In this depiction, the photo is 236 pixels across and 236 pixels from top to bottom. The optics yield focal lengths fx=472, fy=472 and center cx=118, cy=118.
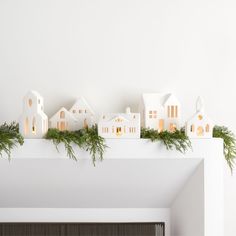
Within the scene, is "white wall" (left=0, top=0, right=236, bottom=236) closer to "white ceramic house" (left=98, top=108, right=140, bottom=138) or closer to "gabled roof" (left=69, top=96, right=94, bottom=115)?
"gabled roof" (left=69, top=96, right=94, bottom=115)

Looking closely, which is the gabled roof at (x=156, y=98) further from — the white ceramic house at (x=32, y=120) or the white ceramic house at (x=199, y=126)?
the white ceramic house at (x=32, y=120)

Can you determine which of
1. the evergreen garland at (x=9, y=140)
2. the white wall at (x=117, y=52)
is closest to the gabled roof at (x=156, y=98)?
the white wall at (x=117, y=52)

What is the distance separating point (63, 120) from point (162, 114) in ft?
1.59

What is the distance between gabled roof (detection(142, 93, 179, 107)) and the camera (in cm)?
231

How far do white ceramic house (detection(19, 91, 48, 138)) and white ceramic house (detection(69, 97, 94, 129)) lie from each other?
211 millimetres

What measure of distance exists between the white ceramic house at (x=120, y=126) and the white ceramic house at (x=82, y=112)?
191mm

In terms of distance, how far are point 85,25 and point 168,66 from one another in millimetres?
487

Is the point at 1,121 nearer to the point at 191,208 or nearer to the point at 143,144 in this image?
the point at 143,144

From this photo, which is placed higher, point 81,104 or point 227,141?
point 81,104

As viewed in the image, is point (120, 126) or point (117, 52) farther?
point (117, 52)

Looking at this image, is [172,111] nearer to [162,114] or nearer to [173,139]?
[162,114]

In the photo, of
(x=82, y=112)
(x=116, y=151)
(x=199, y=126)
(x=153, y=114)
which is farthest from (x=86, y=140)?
(x=199, y=126)

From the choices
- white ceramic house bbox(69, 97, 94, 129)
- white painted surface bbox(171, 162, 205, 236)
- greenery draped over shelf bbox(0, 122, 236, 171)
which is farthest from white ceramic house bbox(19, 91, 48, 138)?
white painted surface bbox(171, 162, 205, 236)

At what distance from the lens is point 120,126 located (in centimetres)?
217
